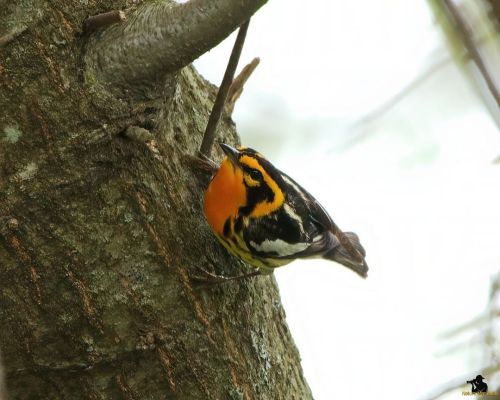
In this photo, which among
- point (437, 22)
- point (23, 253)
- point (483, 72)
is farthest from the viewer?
point (23, 253)

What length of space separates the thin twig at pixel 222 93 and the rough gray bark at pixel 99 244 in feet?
0.23

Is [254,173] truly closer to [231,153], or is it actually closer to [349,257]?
[231,153]

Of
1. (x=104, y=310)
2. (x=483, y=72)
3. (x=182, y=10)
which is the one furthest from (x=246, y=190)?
(x=483, y=72)

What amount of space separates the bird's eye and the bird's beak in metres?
0.16

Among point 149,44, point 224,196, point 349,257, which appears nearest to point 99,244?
point 149,44

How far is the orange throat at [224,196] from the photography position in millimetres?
3018

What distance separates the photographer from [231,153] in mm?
3293

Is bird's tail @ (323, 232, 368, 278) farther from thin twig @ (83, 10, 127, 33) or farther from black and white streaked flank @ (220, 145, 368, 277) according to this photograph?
thin twig @ (83, 10, 127, 33)

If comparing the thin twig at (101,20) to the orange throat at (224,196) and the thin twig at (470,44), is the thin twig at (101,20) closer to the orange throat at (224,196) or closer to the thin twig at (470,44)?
the orange throat at (224,196)

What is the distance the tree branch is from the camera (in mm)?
2188

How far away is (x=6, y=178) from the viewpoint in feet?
7.39

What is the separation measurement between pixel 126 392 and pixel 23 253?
631 millimetres

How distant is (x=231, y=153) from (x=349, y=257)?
118 centimetres

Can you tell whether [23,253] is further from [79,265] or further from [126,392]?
[126,392]
